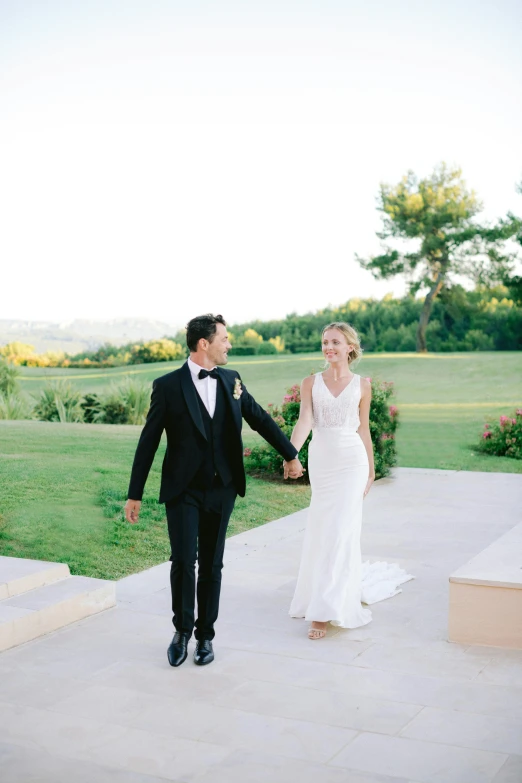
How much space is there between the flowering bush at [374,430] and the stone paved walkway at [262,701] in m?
4.93

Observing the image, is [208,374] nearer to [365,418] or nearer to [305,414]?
[305,414]

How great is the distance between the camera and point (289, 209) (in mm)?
30922

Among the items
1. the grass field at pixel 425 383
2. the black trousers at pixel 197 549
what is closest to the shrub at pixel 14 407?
the grass field at pixel 425 383

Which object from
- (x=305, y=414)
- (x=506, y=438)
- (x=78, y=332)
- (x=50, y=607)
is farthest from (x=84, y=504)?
(x=78, y=332)

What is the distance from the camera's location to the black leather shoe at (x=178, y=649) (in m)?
4.46

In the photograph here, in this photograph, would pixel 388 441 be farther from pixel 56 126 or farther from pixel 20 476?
pixel 56 126

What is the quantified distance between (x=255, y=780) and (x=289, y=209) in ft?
94.5

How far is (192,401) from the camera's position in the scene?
4.45 m

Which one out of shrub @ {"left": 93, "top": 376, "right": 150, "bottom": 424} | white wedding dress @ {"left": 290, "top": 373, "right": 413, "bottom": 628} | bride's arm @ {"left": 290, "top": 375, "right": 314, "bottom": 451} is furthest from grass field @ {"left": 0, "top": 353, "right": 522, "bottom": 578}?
bride's arm @ {"left": 290, "top": 375, "right": 314, "bottom": 451}

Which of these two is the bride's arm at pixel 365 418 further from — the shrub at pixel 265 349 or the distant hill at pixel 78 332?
the shrub at pixel 265 349

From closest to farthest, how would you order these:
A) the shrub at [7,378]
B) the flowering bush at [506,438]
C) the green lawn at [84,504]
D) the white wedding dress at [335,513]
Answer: the white wedding dress at [335,513]
the green lawn at [84,504]
the flowering bush at [506,438]
the shrub at [7,378]

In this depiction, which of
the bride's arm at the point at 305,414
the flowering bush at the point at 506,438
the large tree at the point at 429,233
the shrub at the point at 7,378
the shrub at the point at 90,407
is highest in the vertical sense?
the large tree at the point at 429,233

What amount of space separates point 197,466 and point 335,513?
3.49 feet

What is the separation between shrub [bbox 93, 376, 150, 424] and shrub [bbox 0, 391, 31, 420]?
4.05ft
